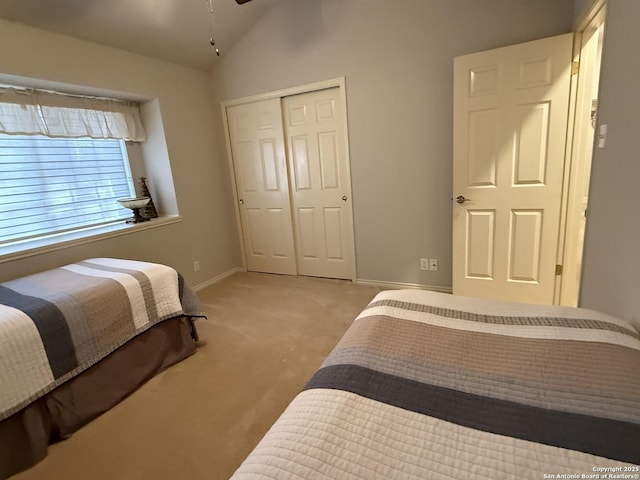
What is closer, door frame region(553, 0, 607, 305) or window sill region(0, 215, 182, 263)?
door frame region(553, 0, 607, 305)

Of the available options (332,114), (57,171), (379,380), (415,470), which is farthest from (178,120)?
(415,470)

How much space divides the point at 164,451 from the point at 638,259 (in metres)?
2.13

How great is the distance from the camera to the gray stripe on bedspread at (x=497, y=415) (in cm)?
67

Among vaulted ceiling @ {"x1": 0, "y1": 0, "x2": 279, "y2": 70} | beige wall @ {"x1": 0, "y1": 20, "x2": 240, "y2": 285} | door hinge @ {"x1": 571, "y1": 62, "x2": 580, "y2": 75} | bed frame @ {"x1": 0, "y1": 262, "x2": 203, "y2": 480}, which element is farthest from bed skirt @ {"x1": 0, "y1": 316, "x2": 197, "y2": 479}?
door hinge @ {"x1": 571, "y1": 62, "x2": 580, "y2": 75}

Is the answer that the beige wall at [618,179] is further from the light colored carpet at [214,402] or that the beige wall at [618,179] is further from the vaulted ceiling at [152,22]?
the vaulted ceiling at [152,22]

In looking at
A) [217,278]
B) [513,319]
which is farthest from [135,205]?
[513,319]

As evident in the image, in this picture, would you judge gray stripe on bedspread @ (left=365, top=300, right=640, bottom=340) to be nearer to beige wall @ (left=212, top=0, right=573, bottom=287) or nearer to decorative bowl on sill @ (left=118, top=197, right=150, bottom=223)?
beige wall @ (left=212, top=0, right=573, bottom=287)

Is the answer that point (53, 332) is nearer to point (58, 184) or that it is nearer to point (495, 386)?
point (58, 184)

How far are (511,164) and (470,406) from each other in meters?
2.15

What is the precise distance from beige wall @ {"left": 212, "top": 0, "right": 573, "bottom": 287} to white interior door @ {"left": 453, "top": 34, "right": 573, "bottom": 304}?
253 mm

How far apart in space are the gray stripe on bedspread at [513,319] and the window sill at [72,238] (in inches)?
98.8

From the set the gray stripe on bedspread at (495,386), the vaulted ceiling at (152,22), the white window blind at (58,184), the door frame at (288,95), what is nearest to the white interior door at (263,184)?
the door frame at (288,95)

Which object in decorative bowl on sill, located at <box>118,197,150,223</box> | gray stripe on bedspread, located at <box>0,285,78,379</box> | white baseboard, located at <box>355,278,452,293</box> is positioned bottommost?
white baseboard, located at <box>355,278,452,293</box>

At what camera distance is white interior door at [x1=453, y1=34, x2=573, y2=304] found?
2.25m
